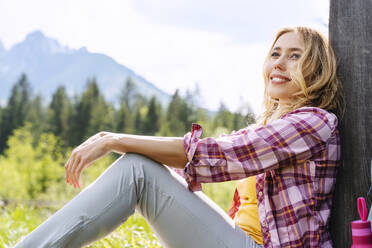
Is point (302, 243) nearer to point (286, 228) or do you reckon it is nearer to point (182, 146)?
point (286, 228)

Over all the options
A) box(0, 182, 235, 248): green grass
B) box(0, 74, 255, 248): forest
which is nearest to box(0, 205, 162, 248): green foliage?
box(0, 182, 235, 248): green grass

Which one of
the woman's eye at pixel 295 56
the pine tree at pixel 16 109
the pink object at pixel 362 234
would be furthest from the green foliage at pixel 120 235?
the pine tree at pixel 16 109

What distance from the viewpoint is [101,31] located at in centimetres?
10419

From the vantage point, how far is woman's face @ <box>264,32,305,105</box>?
6.82 feet

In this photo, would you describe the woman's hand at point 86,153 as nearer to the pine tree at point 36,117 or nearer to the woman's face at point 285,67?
the woman's face at point 285,67

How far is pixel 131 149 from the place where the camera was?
181cm

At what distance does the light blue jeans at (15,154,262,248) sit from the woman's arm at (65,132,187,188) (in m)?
0.04

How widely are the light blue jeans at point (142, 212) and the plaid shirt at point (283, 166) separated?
88mm

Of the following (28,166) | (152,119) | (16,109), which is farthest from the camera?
(152,119)

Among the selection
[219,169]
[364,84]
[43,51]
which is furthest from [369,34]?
[43,51]

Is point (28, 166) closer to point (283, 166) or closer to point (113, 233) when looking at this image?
point (113, 233)

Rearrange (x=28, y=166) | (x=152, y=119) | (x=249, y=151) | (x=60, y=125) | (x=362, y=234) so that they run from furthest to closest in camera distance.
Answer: (x=152, y=119)
(x=60, y=125)
(x=28, y=166)
(x=249, y=151)
(x=362, y=234)

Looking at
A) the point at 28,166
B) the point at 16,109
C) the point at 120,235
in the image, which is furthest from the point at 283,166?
the point at 16,109

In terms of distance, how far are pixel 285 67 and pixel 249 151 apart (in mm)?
518
